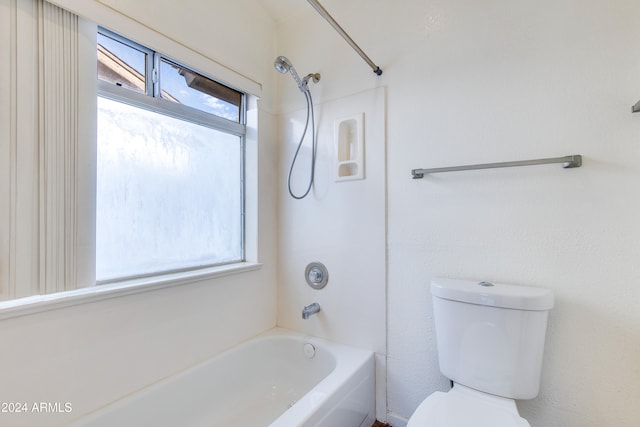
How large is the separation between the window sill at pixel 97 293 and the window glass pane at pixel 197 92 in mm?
939

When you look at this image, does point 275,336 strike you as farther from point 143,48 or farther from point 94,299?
point 143,48

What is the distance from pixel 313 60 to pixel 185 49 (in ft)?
2.56

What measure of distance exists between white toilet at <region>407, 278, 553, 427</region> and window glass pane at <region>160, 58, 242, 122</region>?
1.62 metres

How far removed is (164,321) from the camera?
4.44 ft

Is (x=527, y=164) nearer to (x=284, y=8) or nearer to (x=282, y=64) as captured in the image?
(x=282, y=64)

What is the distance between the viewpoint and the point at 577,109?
1.16m

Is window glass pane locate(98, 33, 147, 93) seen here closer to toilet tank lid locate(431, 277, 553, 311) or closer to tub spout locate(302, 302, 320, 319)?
tub spout locate(302, 302, 320, 319)

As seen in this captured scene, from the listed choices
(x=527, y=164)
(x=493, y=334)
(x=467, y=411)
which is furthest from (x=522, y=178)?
(x=467, y=411)

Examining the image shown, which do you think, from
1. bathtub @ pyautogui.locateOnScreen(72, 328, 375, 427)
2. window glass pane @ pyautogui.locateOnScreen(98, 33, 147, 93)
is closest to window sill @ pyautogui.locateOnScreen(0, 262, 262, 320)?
bathtub @ pyautogui.locateOnScreen(72, 328, 375, 427)

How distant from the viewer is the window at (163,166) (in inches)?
50.2

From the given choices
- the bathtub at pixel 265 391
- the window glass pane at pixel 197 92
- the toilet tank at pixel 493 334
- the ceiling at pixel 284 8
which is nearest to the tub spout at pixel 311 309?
the bathtub at pixel 265 391

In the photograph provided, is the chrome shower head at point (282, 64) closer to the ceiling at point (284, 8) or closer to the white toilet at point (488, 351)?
the ceiling at point (284, 8)

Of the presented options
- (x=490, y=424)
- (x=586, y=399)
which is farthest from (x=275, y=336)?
(x=586, y=399)

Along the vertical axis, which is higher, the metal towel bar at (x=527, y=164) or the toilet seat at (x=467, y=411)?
the metal towel bar at (x=527, y=164)
